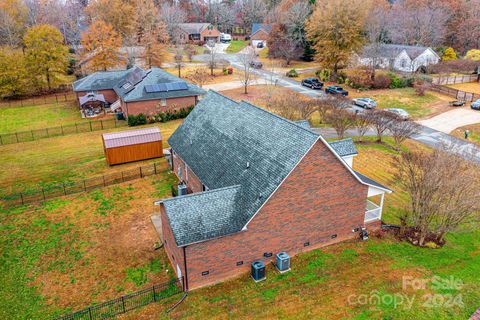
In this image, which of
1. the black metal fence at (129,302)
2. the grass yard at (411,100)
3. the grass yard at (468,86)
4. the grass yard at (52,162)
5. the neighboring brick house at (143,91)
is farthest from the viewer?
the grass yard at (468,86)

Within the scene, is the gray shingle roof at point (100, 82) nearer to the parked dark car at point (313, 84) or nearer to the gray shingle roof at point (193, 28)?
the parked dark car at point (313, 84)

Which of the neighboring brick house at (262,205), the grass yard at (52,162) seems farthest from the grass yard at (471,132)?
the grass yard at (52,162)

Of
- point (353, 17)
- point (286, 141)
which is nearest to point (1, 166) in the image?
point (286, 141)

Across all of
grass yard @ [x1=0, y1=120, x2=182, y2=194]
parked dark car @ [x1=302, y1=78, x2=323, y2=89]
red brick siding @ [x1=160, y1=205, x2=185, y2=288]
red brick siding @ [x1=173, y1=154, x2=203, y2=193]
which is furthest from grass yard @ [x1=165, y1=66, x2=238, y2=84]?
red brick siding @ [x1=160, y1=205, x2=185, y2=288]

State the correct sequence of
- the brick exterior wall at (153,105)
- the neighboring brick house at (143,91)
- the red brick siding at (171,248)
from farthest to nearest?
the neighboring brick house at (143,91) < the brick exterior wall at (153,105) < the red brick siding at (171,248)

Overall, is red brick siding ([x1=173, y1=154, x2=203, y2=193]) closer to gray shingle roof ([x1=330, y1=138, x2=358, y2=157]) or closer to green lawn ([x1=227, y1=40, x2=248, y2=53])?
gray shingle roof ([x1=330, y1=138, x2=358, y2=157])

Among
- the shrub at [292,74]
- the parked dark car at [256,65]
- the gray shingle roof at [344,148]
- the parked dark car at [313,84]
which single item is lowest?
the parked dark car at [313,84]
